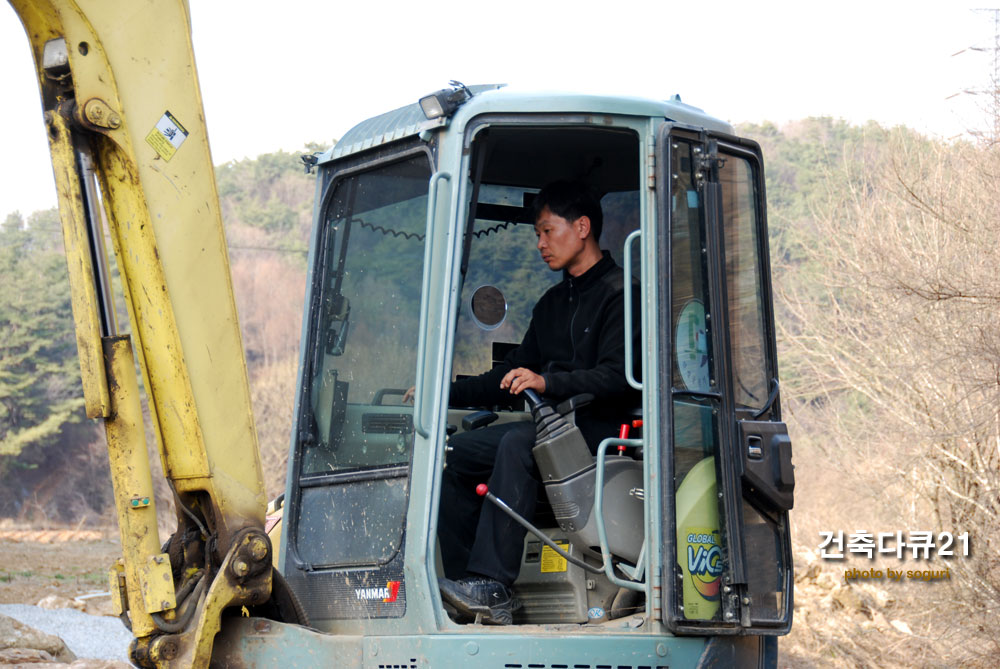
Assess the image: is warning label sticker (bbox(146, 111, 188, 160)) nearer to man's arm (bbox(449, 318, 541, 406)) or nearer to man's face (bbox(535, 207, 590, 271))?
man's face (bbox(535, 207, 590, 271))

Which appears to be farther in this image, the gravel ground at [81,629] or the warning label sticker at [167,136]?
the gravel ground at [81,629]

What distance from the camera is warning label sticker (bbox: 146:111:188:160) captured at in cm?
397

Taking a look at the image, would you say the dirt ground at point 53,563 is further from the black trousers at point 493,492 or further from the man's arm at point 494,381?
the black trousers at point 493,492

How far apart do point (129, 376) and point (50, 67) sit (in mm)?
1063

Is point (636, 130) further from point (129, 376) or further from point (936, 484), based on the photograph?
point (936, 484)

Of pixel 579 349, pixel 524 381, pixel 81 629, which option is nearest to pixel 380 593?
pixel 524 381

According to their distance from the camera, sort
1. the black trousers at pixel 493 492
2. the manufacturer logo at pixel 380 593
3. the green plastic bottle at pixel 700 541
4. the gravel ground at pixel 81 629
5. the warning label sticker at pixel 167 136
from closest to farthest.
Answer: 1. the green plastic bottle at pixel 700 541
2. the warning label sticker at pixel 167 136
3. the manufacturer logo at pixel 380 593
4. the black trousers at pixel 493 492
5. the gravel ground at pixel 81 629

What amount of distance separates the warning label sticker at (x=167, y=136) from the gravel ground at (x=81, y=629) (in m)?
12.0

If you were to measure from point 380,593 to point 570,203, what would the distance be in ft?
5.95

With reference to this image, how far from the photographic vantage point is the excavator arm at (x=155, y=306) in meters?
3.88

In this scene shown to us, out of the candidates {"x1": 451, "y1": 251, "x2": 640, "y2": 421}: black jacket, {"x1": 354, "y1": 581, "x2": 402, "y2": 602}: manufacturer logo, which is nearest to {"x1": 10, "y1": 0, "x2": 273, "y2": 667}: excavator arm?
{"x1": 354, "y1": 581, "x2": 402, "y2": 602}: manufacturer logo

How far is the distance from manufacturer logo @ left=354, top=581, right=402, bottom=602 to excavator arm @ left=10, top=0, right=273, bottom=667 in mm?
361

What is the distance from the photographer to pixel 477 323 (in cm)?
562

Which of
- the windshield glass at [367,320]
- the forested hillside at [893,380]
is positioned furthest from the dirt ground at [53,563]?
the windshield glass at [367,320]
